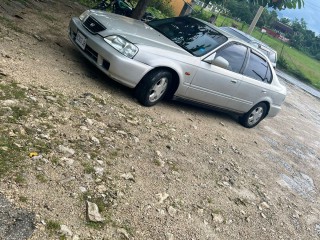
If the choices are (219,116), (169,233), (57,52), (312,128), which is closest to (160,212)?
(169,233)

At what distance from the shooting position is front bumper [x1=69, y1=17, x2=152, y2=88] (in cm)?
537

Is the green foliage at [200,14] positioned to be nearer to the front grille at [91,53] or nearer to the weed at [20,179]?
the front grille at [91,53]

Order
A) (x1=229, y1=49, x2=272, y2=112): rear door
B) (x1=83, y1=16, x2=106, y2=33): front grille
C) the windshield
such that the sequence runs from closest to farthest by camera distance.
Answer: (x1=83, y1=16, x2=106, y2=33): front grille < the windshield < (x1=229, y1=49, x2=272, y2=112): rear door

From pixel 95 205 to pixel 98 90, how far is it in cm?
260

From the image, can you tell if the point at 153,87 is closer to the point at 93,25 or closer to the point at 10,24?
the point at 93,25

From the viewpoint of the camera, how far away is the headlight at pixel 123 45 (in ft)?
17.7

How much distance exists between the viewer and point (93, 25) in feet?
19.3

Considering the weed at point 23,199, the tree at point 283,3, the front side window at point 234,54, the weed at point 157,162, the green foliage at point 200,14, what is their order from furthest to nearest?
1. the green foliage at point 200,14
2. the tree at point 283,3
3. the front side window at point 234,54
4. the weed at point 157,162
5. the weed at point 23,199

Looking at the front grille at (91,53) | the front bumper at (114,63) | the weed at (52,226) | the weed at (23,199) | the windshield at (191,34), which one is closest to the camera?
the weed at (52,226)

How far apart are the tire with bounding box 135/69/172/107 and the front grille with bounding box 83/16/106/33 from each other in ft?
3.44

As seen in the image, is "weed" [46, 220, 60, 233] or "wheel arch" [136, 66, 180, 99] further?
"wheel arch" [136, 66, 180, 99]

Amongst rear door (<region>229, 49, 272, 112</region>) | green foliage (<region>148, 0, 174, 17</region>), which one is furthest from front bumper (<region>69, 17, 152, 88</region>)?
green foliage (<region>148, 0, 174, 17</region>)

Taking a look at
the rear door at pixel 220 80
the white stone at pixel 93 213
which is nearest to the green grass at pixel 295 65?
the rear door at pixel 220 80

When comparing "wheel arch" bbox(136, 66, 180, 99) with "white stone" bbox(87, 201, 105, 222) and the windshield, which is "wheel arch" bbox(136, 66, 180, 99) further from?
"white stone" bbox(87, 201, 105, 222)
